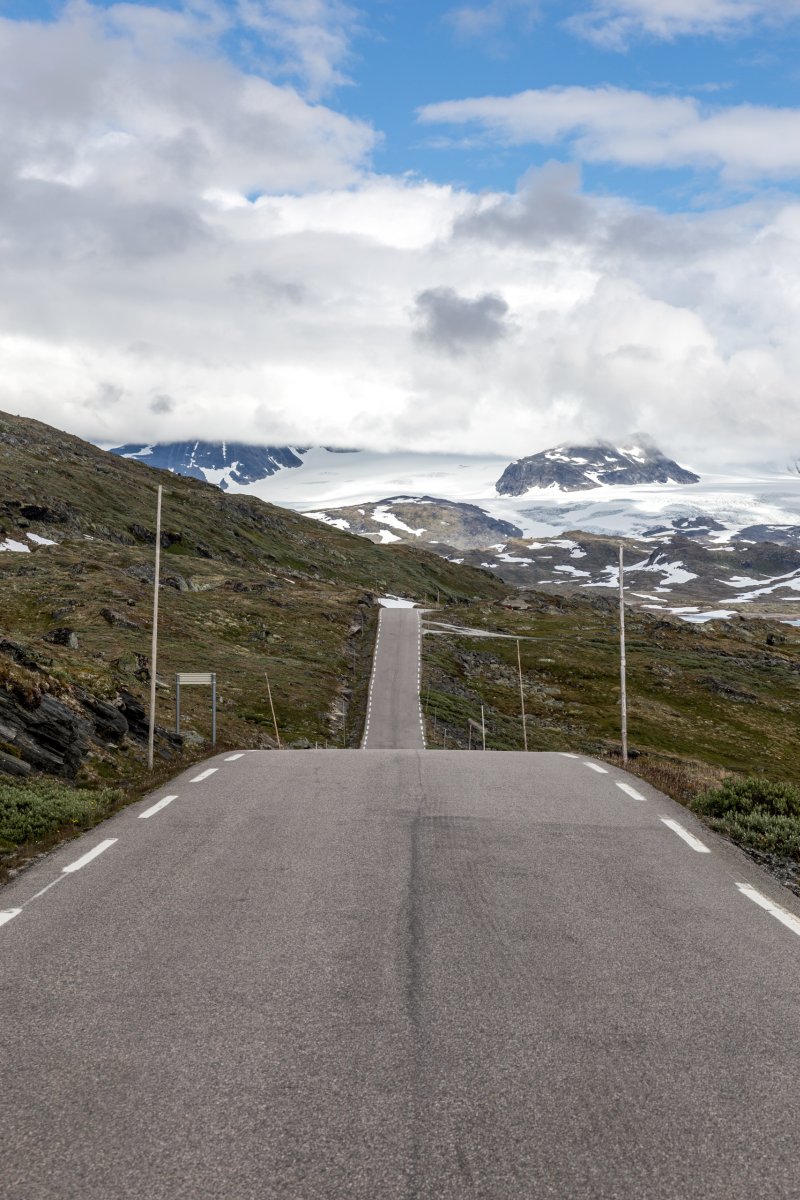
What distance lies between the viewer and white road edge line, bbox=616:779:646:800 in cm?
1647

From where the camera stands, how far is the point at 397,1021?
6.45 m

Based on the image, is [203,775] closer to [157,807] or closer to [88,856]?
[157,807]

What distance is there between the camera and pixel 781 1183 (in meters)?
4.64

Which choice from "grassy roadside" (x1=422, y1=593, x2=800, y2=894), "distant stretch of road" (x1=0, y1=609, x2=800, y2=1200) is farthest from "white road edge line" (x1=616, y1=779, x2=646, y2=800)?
"grassy roadside" (x1=422, y1=593, x2=800, y2=894)

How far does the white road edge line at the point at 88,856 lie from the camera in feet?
35.4

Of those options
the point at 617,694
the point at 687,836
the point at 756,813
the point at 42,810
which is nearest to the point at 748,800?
the point at 756,813

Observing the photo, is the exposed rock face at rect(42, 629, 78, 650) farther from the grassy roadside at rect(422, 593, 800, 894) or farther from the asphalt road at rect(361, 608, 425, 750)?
the grassy roadside at rect(422, 593, 800, 894)

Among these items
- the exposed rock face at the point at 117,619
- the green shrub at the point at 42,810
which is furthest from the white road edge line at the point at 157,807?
the exposed rock face at the point at 117,619

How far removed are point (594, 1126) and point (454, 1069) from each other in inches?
39.6

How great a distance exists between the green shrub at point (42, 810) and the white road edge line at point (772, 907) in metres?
9.56

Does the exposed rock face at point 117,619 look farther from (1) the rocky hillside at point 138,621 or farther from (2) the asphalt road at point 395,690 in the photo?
(2) the asphalt road at point 395,690

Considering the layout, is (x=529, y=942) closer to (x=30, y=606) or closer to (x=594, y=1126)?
(x=594, y=1126)

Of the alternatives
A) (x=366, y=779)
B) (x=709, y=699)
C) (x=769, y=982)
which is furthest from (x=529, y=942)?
(x=709, y=699)

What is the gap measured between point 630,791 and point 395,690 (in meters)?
57.2
